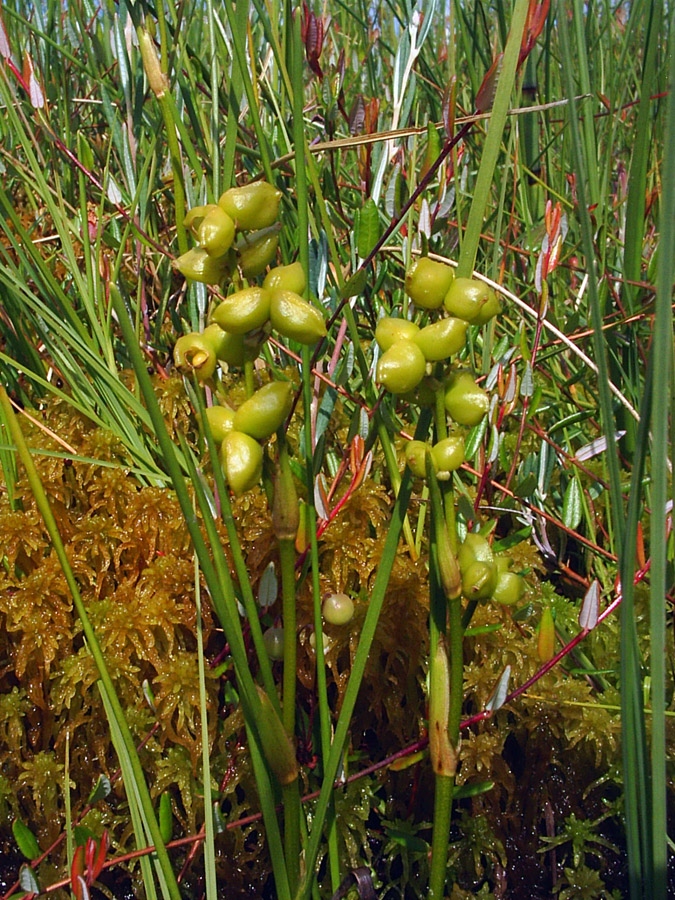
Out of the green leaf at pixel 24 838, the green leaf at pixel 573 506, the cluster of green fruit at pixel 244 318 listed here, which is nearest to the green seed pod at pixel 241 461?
the cluster of green fruit at pixel 244 318

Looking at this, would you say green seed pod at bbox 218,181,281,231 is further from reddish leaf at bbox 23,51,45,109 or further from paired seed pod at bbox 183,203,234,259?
reddish leaf at bbox 23,51,45,109

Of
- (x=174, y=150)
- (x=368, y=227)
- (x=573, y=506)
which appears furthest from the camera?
(x=573, y=506)

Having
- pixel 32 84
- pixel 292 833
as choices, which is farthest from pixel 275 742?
pixel 32 84

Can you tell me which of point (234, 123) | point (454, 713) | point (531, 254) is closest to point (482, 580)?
point (454, 713)

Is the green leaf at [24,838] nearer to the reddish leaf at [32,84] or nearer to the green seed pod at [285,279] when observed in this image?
the green seed pod at [285,279]

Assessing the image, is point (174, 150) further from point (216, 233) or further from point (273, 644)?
point (273, 644)

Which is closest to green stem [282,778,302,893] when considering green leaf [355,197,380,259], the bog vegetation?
the bog vegetation
